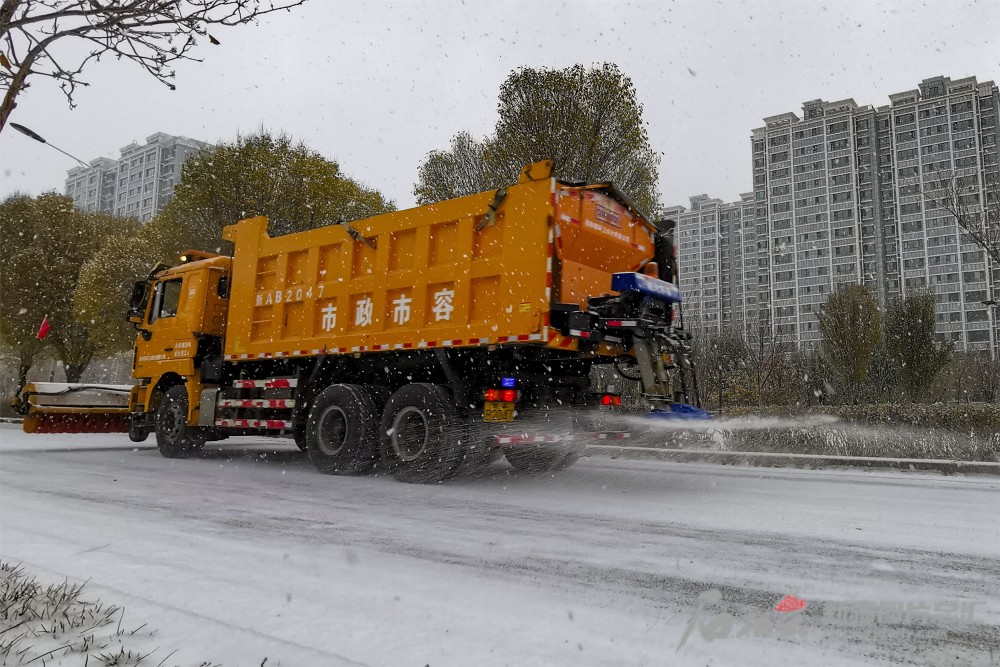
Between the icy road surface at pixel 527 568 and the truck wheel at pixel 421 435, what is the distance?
0.35 m

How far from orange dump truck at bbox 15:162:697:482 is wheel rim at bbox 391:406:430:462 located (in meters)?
0.02

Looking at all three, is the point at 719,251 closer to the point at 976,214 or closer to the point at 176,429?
the point at 976,214

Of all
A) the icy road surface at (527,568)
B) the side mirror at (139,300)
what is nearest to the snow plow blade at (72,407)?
the side mirror at (139,300)

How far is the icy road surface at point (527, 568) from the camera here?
7.68 feet

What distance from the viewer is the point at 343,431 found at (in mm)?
7699

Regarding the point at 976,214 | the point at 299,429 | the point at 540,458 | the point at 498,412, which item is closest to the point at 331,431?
the point at 299,429

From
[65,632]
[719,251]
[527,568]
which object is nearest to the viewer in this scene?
[65,632]

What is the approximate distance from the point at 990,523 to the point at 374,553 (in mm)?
4463

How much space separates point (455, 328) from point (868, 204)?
71351 millimetres

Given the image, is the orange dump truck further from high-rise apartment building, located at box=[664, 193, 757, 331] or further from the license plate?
high-rise apartment building, located at box=[664, 193, 757, 331]

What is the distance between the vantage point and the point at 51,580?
309 cm

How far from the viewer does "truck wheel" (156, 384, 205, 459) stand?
9.67 m

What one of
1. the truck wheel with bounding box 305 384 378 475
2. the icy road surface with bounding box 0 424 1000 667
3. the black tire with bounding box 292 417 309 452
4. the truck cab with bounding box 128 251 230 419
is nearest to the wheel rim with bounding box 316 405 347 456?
the truck wheel with bounding box 305 384 378 475

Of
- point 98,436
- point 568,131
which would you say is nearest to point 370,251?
point 568,131
